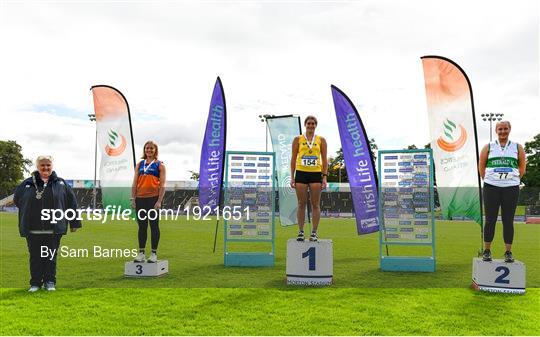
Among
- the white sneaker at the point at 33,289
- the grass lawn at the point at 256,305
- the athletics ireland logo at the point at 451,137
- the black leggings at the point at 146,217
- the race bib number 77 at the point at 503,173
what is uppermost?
the athletics ireland logo at the point at 451,137

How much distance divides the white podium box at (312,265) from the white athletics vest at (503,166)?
229 cm

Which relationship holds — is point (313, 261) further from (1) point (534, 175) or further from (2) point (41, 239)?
(1) point (534, 175)

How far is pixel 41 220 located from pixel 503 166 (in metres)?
5.83

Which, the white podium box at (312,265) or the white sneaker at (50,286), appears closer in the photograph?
the white sneaker at (50,286)

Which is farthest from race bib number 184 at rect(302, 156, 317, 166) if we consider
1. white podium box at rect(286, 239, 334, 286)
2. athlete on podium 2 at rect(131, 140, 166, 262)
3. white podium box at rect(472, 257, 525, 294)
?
white podium box at rect(472, 257, 525, 294)

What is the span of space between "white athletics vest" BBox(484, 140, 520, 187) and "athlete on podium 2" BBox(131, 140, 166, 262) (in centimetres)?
445

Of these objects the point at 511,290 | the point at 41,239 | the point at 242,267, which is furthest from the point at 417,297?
the point at 41,239

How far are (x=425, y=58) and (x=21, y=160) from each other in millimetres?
67834

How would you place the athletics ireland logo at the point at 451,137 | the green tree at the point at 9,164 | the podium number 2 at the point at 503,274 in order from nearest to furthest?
1. the podium number 2 at the point at 503,274
2. the athletics ireland logo at the point at 451,137
3. the green tree at the point at 9,164

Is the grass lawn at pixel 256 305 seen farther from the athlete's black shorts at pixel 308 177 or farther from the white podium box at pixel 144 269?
the athlete's black shorts at pixel 308 177

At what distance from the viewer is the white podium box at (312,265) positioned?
20.7 ft

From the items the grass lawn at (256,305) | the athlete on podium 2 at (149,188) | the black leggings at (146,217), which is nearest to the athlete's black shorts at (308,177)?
the grass lawn at (256,305)

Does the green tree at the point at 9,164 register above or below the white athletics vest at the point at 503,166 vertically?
above

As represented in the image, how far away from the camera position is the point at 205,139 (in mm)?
10883
